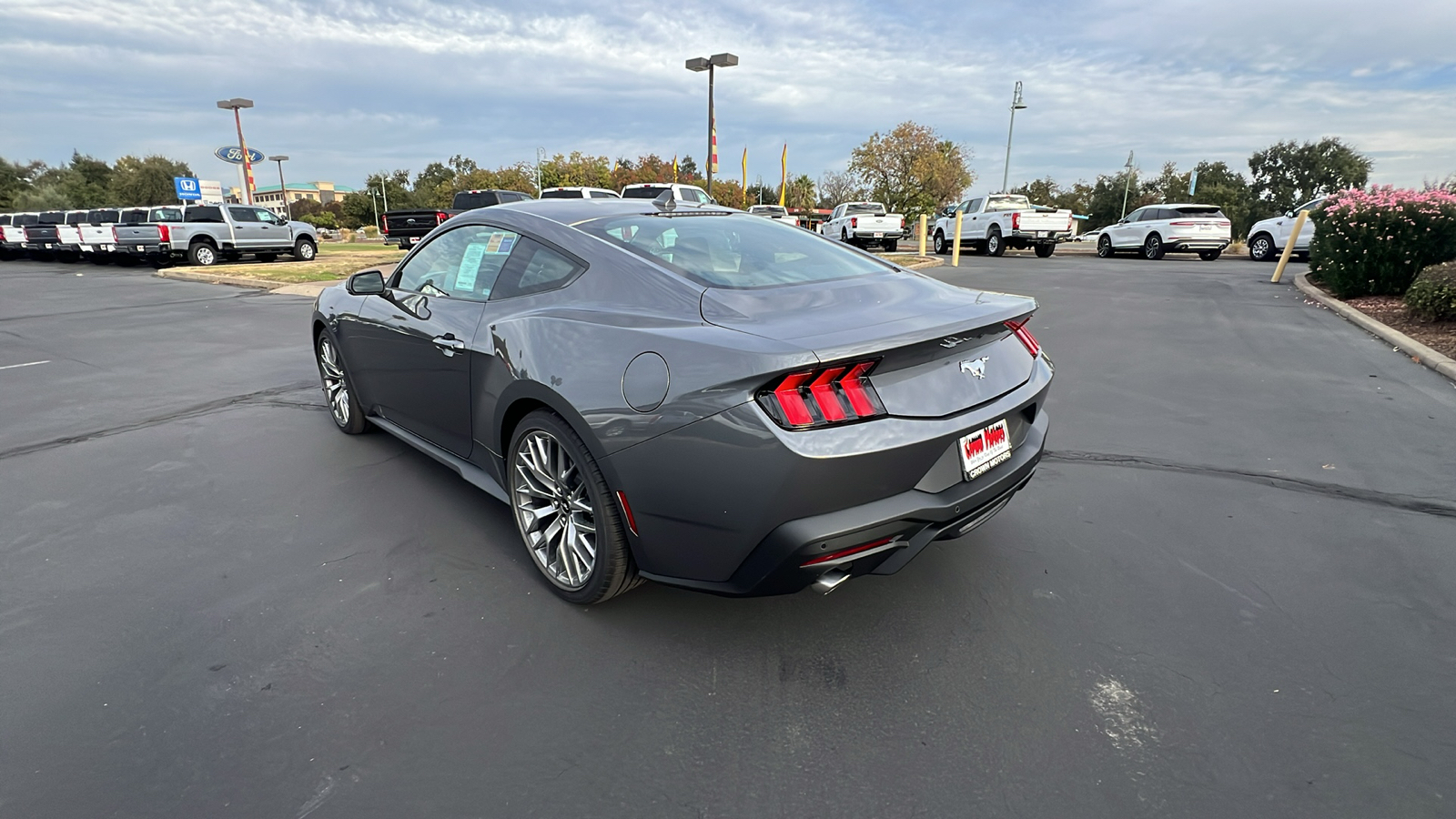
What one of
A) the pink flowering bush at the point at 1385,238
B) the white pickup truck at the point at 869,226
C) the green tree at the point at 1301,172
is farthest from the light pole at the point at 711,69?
the green tree at the point at 1301,172

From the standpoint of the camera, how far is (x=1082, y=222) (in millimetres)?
69500

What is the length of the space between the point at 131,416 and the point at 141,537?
2703 mm

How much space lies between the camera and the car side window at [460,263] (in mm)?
3439

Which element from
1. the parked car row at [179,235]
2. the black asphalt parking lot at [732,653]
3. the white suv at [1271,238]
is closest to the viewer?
the black asphalt parking lot at [732,653]

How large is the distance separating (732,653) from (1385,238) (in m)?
12.7

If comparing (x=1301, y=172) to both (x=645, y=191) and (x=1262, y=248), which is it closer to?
(x=1262, y=248)

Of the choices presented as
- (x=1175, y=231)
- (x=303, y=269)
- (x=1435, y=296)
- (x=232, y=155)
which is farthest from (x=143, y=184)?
(x=1435, y=296)

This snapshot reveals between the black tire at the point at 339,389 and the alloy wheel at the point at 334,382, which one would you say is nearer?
the black tire at the point at 339,389

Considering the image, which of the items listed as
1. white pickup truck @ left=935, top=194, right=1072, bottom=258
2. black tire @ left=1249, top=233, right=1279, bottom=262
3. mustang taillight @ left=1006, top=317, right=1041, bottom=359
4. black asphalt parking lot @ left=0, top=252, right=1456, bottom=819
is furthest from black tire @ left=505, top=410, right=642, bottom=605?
black tire @ left=1249, top=233, right=1279, bottom=262

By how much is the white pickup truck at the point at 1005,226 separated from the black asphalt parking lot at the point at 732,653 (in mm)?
18399

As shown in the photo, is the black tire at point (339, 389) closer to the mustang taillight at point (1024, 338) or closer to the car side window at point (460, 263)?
the car side window at point (460, 263)

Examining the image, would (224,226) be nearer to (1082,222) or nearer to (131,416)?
(131,416)

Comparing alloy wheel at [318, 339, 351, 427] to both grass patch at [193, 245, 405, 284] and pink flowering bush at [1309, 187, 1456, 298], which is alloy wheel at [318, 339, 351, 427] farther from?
pink flowering bush at [1309, 187, 1456, 298]

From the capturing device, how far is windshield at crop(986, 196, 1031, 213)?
24.8 metres
